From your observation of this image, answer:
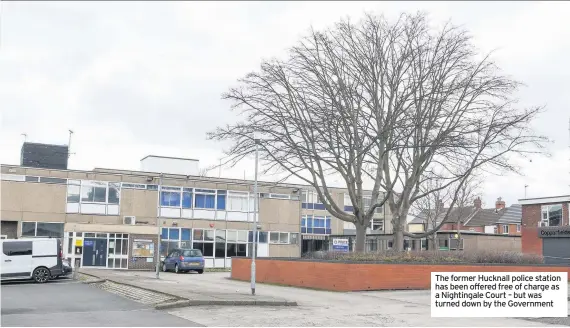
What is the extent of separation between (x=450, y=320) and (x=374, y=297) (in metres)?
6.54

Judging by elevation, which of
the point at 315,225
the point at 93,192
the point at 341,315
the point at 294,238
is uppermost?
the point at 93,192

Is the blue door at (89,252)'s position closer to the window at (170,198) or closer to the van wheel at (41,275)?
the window at (170,198)

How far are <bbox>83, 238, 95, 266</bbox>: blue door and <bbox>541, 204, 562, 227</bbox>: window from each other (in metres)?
35.6

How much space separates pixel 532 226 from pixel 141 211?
32.0 meters

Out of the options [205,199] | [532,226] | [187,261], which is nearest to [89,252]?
[187,261]

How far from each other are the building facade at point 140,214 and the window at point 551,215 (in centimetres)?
2042

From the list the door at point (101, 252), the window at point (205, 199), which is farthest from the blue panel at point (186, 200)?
the door at point (101, 252)

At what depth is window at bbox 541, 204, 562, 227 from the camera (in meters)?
51.8

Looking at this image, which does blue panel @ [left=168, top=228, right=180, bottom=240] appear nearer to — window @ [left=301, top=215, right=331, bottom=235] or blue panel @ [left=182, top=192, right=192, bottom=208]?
blue panel @ [left=182, top=192, right=192, bottom=208]

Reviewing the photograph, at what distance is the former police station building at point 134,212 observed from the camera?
41.7 m

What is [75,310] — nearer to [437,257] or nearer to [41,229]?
[437,257]

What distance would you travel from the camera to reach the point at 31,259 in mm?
28453

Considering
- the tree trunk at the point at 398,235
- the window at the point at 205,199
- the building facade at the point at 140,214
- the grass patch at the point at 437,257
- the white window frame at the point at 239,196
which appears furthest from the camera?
the white window frame at the point at 239,196
